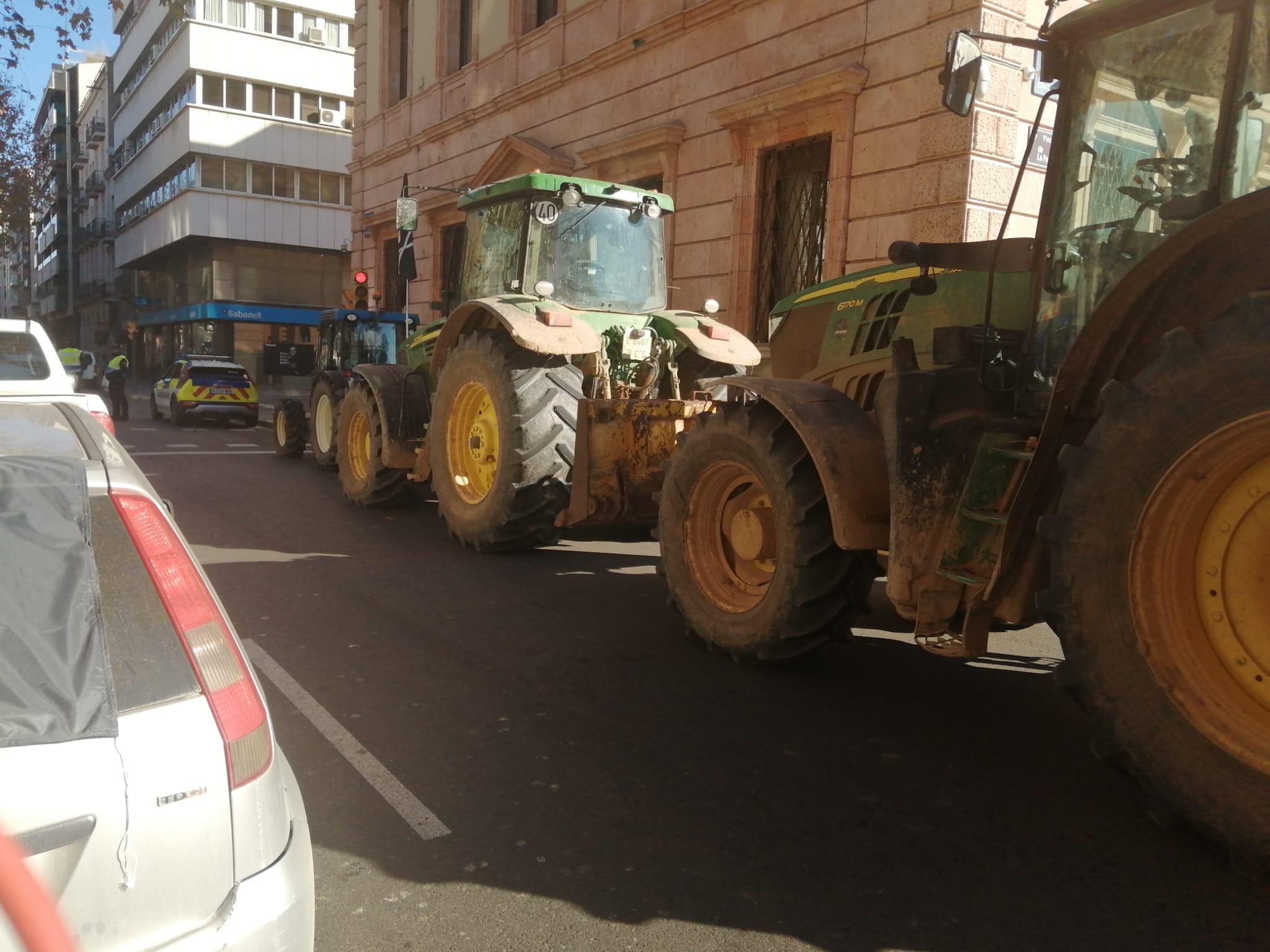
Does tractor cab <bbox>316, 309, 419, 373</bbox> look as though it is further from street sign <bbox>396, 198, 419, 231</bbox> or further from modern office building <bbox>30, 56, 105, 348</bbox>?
modern office building <bbox>30, 56, 105, 348</bbox>

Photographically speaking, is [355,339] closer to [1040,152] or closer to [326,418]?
[326,418]

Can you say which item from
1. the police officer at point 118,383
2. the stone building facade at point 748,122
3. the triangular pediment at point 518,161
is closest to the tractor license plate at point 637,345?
the stone building facade at point 748,122

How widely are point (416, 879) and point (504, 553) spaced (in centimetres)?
474

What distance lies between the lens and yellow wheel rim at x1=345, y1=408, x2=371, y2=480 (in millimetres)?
10062

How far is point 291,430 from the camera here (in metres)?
13.9

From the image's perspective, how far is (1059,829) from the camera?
3.36 meters

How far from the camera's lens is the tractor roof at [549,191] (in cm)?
796

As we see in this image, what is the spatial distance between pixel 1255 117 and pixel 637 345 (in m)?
5.04

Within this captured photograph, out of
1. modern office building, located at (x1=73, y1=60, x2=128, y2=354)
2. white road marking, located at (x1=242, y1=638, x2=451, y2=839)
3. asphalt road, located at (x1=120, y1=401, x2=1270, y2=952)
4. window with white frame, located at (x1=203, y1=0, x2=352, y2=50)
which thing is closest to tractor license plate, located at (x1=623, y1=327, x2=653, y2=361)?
asphalt road, located at (x1=120, y1=401, x2=1270, y2=952)

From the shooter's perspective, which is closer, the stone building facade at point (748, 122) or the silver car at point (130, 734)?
the silver car at point (130, 734)

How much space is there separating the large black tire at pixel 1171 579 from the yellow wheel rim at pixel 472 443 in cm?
525

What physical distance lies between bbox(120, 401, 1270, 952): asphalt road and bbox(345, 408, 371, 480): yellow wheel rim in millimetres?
3949

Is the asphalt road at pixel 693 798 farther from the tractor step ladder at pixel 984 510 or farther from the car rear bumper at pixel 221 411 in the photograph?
the car rear bumper at pixel 221 411

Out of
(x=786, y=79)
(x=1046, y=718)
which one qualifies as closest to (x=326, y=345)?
(x=786, y=79)
